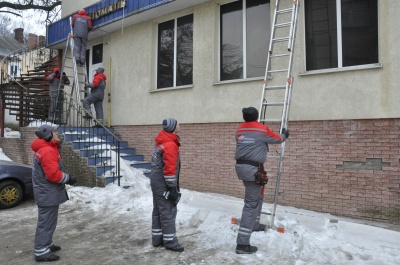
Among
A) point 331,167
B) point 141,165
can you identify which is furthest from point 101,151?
point 331,167

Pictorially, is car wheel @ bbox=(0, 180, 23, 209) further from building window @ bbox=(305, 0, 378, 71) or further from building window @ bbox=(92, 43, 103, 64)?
building window @ bbox=(305, 0, 378, 71)

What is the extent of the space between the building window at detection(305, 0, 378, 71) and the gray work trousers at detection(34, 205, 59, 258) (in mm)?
5061

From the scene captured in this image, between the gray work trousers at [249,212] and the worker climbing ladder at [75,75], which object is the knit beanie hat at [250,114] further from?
the worker climbing ladder at [75,75]

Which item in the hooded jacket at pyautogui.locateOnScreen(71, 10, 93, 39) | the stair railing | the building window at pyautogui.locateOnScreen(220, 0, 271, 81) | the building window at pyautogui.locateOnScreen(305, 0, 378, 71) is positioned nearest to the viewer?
the building window at pyautogui.locateOnScreen(305, 0, 378, 71)

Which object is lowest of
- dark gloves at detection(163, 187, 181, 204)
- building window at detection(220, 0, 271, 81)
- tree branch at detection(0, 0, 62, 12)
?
dark gloves at detection(163, 187, 181, 204)

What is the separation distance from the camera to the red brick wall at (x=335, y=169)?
5.50 metres

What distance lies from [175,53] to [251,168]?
5296 mm

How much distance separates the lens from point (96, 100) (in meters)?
9.77

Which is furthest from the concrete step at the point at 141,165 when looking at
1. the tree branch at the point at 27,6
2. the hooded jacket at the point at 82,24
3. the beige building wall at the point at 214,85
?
the tree branch at the point at 27,6

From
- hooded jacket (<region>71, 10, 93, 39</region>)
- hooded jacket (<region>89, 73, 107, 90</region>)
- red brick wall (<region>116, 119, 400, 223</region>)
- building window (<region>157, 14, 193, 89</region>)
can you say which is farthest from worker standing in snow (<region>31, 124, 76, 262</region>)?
hooded jacket (<region>71, 10, 93, 39</region>)

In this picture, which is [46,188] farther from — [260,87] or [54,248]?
[260,87]

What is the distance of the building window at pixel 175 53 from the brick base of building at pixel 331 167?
5.63 ft

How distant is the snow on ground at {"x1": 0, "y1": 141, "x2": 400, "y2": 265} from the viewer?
4.19 m

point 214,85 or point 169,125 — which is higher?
point 214,85
